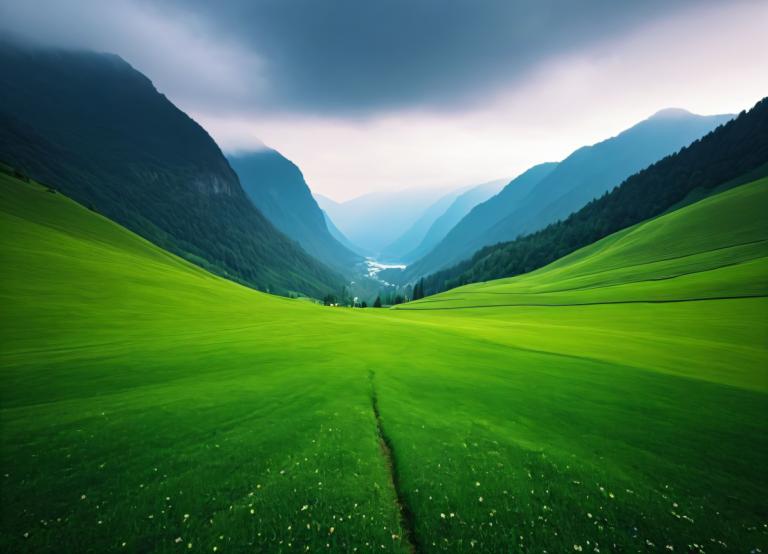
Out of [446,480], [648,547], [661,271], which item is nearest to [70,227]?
[446,480]

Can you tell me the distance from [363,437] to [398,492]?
13.9 feet

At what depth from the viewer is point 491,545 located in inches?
411

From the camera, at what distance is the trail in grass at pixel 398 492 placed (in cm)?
1064

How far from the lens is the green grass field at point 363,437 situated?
10.8 meters

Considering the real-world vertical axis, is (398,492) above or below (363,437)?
below

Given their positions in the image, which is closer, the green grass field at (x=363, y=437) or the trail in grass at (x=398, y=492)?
the trail in grass at (x=398, y=492)

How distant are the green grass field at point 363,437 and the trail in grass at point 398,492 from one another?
9 centimetres

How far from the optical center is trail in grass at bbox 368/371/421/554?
10641mm

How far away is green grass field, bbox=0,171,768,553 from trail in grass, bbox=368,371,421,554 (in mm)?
94

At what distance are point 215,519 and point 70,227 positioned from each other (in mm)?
110446

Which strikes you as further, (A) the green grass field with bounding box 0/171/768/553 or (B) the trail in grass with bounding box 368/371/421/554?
(A) the green grass field with bounding box 0/171/768/553

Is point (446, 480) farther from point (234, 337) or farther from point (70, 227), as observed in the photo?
point (70, 227)

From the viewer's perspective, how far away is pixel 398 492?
42.4 feet

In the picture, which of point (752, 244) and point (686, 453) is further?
point (752, 244)
